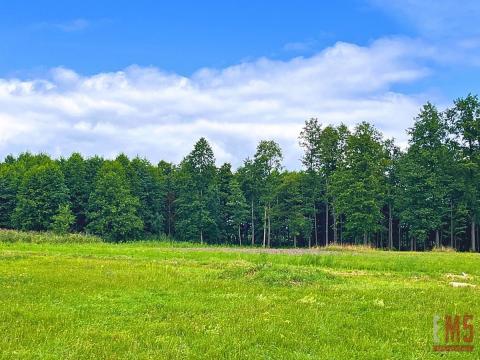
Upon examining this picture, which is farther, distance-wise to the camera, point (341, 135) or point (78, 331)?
point (341, 135)

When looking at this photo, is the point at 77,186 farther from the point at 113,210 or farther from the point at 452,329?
the point at 452,329

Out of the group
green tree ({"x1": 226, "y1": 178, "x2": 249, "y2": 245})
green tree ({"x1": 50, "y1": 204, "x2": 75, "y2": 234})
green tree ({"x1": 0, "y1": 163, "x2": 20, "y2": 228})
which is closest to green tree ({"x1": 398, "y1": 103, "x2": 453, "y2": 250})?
green tree ({"x1": 226, "y1": 178, "x2": 249, "y2": 245})

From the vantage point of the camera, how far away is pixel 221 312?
14578 mm

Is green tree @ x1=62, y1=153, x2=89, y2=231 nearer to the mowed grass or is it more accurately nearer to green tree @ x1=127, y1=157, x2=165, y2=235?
green tree @ x1=127, y1=157, x2=165, y2=235

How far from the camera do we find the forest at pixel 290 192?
7319cm

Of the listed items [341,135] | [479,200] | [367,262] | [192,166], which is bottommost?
[367,262]

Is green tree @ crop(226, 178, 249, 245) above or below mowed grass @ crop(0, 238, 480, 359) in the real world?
above

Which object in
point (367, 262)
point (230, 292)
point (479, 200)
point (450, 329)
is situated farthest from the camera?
point (479, 200)

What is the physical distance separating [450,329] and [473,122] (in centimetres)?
6586

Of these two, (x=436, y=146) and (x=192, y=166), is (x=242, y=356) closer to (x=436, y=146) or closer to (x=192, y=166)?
(x=436, y=146)

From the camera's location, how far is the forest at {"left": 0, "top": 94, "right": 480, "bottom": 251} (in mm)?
73188

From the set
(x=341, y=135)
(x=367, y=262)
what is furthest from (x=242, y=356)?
(x=341, y=135)

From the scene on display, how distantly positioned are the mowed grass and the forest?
51730 mm

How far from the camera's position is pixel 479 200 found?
69375 mm
